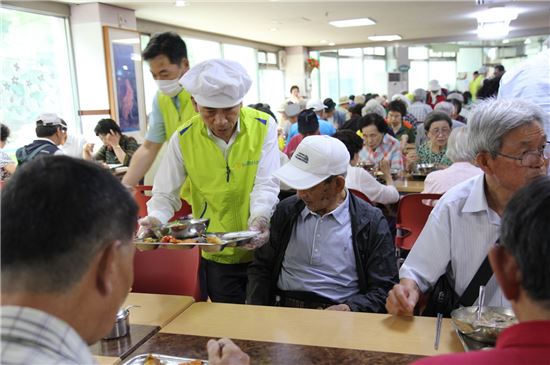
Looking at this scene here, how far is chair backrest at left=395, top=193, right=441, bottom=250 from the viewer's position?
2717 millimetres

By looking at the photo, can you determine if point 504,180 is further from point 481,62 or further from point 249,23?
point 481,62

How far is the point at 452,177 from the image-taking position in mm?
2795

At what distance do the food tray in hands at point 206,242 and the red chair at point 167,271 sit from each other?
0.07m

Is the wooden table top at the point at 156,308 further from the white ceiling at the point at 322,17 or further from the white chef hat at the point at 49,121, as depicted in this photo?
the white ceiling at the point at 322,17

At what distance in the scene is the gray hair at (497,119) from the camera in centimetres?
151

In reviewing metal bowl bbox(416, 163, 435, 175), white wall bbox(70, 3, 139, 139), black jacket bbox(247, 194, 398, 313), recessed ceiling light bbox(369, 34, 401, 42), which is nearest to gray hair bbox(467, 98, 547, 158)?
black jacket bbox(247, 194, 398, 313)

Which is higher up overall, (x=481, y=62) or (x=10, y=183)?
(x=481, y=62)

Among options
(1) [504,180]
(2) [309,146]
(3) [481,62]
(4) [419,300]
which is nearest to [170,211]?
(2) [309,146]

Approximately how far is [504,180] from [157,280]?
1411 millimetres

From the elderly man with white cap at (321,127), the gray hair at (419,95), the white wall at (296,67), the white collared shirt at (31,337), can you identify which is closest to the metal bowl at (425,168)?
the elderly man with white cap at (321,127)

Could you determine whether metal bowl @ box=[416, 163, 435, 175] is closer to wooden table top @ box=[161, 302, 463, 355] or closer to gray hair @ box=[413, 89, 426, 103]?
wooden table top @ box=[161, 302, 463, 355]

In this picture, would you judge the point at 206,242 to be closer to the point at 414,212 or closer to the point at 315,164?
the point at 315,164

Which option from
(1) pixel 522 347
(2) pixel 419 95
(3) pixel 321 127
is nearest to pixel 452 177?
(1) pixel 522 347

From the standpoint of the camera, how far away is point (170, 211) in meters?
2.17
